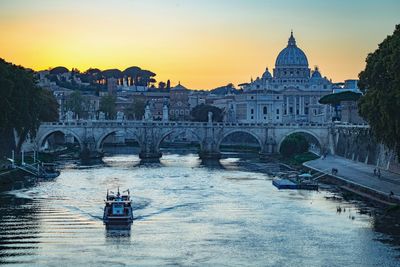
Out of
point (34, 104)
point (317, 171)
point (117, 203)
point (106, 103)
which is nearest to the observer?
point (117, 203)

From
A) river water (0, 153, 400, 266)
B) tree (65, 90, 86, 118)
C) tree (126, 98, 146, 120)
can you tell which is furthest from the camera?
tree (126, 98, 146, 120)

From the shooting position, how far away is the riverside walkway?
164 ft

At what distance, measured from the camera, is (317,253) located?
3528cm

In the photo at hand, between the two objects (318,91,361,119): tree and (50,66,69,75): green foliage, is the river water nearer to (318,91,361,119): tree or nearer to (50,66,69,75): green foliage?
(318,91,361,119): tree

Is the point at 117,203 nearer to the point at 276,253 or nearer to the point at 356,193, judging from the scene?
the point at 276,253

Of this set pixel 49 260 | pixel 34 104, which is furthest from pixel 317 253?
pixel 34 104

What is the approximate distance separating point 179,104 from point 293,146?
7021 cm

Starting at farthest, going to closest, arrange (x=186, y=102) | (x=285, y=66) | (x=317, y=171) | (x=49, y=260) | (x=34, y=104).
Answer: (x=285, y=66) → (x=186, y=102) → (x=34, y=104) → (x=317, y=171) → (x=49, y=260)

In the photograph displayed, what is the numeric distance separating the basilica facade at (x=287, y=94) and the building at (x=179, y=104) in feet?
32.8

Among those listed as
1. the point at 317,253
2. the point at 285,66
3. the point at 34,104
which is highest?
the point at 285,66

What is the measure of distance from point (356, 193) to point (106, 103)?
255 ft

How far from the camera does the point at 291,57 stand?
561 ft

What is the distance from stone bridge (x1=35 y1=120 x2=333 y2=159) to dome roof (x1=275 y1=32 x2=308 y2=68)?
78881 millimetres

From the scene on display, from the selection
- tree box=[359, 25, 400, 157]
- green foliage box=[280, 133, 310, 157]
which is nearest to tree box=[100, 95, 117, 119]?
green foliage box=[280, 133, 310, 157]
